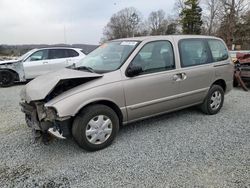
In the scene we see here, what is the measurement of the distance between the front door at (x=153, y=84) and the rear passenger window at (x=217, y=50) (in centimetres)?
121

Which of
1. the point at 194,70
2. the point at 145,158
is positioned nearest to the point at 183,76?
the point at 194,70

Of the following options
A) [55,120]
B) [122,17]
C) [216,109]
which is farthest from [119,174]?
[122,17]

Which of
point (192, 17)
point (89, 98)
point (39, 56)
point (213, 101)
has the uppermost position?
point (192, 17)

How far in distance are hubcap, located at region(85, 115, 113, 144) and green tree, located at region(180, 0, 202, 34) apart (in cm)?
4559

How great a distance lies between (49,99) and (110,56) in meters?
1.30

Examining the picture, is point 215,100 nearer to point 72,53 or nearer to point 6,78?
point 72,53

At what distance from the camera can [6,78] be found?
929cm

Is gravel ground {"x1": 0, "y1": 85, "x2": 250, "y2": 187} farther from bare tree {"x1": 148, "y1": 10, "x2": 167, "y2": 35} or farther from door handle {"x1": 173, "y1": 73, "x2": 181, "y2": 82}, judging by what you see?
bare tree {"x1": 148, "y1": 10, "x2": 167, "y2": 35}

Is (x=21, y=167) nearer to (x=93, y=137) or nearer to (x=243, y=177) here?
(x=93, y=137)

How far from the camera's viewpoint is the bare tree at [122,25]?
53.5 metres

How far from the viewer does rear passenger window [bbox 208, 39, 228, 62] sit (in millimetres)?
4852

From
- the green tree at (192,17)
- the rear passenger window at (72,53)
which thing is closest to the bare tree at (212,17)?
the green tree at (192,17)

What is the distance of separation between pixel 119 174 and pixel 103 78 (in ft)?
4.47

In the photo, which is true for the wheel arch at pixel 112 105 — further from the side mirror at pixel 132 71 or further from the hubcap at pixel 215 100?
the hubcap at pixel 215 100
